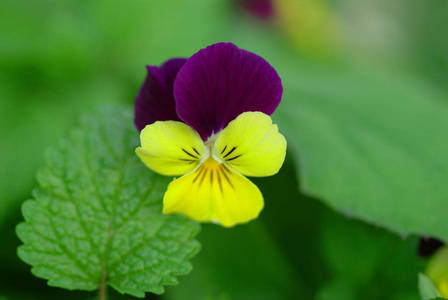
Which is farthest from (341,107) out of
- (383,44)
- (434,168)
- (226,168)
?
(383,44)

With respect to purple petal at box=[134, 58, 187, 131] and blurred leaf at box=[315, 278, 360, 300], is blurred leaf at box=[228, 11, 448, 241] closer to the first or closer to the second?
blurred leaf at box=[315, 278, 360, 300]

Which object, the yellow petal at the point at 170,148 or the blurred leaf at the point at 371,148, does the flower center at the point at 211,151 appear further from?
the blurred leaf at the point at 371,148

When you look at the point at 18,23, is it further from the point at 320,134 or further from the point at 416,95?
the point at 416,95

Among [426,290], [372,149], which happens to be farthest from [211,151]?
[372,149]

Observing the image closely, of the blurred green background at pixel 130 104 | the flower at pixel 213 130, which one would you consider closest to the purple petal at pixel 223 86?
the flower at pixel 213 130

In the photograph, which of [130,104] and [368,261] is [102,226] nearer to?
[368,261]

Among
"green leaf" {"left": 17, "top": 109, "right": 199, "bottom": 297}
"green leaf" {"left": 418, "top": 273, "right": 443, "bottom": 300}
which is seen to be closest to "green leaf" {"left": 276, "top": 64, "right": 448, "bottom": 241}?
"green leaf" {"left": 418, "top": 273, "right": 443, "bottom": 300}
